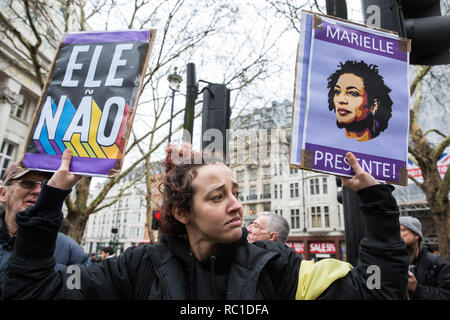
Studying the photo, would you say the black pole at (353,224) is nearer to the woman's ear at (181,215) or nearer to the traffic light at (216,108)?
the woman's ear at (181,215)

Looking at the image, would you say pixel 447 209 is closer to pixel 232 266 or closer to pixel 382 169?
pixel 382 169

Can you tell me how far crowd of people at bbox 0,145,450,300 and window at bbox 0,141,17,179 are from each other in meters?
17.6

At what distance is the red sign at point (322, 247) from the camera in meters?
30.3

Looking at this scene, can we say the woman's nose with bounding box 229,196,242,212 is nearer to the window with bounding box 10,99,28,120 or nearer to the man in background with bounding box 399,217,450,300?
the man in background with bounding box 399,217,450,300

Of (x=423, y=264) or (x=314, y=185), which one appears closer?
(x=423, y=264)

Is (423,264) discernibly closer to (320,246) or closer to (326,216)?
(320,246)

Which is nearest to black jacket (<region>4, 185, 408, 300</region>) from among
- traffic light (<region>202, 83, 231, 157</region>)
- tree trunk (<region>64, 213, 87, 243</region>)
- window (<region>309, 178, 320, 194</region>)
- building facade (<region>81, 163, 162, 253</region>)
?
traffic light (<region>202, 83, 231, 157</region>)

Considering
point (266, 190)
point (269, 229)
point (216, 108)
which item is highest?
point (266, 190)

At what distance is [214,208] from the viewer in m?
1.53

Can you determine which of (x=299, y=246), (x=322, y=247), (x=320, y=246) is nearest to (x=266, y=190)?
(x=299, y=246)

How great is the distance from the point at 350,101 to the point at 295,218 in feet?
112

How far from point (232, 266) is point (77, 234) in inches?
326

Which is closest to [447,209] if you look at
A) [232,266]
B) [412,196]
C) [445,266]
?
[445,266]
